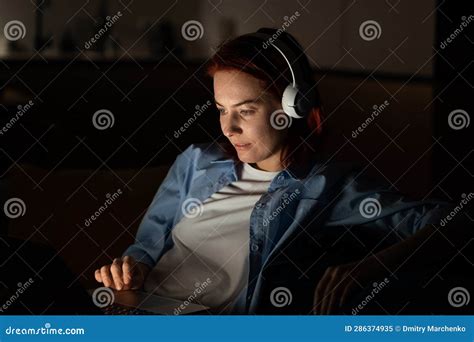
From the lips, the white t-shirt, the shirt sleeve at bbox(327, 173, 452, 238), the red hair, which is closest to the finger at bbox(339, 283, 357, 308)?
the shirt sleeve at bbox(327, 173, 452, 238)

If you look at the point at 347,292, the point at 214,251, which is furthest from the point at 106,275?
the point at 347,292

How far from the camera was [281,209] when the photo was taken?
2.43 meters

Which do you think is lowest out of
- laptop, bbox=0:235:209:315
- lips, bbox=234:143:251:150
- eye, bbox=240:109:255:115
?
laptop, bbox=0:235:209:315

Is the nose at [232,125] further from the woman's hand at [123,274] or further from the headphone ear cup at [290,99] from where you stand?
the woman's hand at [123,274]

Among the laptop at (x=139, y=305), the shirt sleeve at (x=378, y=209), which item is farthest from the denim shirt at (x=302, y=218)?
the laptop at (x=139, y=305)

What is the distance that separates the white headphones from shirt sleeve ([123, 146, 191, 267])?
1.19 feet

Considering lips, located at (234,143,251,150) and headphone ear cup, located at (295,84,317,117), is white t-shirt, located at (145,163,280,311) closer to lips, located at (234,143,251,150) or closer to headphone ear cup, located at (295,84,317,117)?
lips, located at (234,143,251,150)

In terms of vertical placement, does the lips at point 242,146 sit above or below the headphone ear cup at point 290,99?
below

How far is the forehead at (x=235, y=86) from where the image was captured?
238 cm

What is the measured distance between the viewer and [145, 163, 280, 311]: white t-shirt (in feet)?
7.98

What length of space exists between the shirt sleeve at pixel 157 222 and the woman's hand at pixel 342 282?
0.50 m

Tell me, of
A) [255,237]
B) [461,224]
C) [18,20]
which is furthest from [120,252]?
[461,224]

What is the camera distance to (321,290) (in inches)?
93.9

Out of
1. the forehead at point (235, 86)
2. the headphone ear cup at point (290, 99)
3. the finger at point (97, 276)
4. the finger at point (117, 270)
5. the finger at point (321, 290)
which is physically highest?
the headphone ear cup at point (290, 99)
